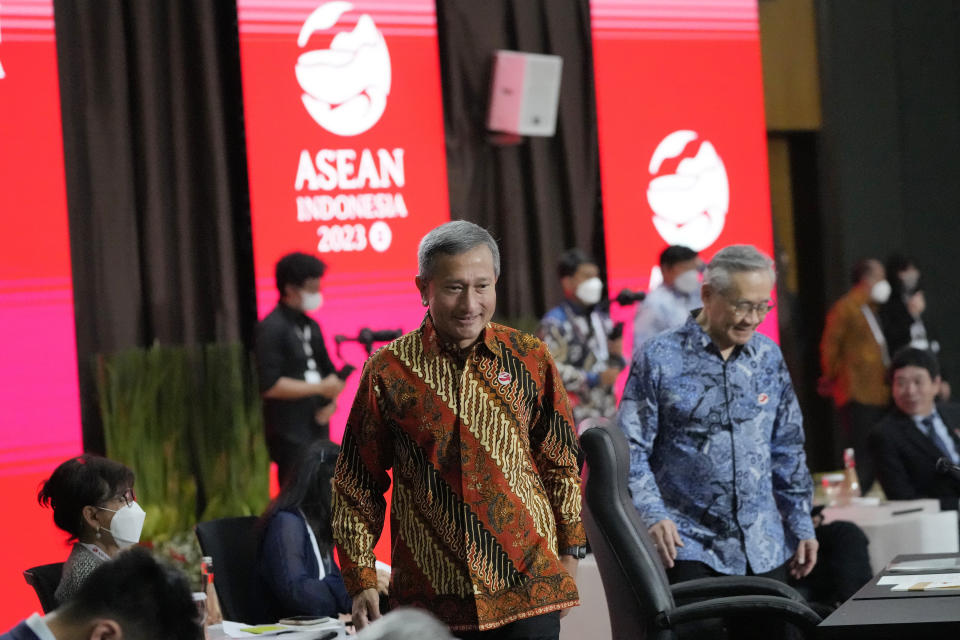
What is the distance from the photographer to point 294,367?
18.9 feet

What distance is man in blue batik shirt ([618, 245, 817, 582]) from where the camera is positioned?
326 cm

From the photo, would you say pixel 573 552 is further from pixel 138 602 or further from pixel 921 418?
pixel 921 418

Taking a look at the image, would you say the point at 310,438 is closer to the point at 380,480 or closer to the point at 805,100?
the point at 380,480

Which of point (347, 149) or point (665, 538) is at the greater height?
point (347, 149)

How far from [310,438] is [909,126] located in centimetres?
570

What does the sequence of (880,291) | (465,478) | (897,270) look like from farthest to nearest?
(897,270)
(880,291)
(465,478)

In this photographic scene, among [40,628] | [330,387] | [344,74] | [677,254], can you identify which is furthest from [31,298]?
[40,628]

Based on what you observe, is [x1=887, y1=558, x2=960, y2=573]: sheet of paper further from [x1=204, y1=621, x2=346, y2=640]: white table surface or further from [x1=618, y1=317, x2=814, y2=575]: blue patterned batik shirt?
[x1=204, y1=621, x2=346, y2=640]: white table surface

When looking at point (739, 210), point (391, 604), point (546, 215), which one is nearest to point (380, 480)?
point (391, 604)

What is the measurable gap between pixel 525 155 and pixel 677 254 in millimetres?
1096

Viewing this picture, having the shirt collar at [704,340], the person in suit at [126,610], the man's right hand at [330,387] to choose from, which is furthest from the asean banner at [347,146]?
the person in suit at [126,610]

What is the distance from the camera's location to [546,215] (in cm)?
725

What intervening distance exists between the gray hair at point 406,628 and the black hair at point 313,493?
2.47m

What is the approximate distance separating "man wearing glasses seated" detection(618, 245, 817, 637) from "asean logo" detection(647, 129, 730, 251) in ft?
14.0
